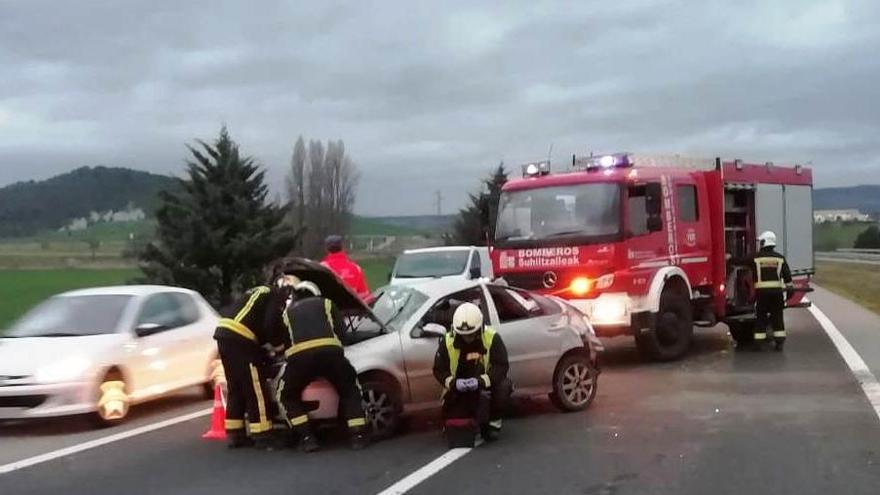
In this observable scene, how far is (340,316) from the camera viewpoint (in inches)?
389

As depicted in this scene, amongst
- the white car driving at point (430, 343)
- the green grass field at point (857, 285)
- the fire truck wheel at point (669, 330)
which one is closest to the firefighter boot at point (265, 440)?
the white car driving at point (430, 343)

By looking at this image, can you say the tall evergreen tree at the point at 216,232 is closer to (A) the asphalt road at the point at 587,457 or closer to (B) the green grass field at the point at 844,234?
(A) the asphalt road at the point at 587,457

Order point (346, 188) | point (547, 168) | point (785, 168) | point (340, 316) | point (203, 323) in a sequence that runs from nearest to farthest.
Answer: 1. point (340, 316)
2. point (203, 323)
3. point (547, 168)
4. point (785, 168)
5. point (346, 188)

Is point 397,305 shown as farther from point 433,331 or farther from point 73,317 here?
point 73,317

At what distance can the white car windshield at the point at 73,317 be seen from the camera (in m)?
11.7

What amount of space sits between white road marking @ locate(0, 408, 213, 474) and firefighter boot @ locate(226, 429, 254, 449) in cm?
129

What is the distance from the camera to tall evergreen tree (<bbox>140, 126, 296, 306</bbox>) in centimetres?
2772

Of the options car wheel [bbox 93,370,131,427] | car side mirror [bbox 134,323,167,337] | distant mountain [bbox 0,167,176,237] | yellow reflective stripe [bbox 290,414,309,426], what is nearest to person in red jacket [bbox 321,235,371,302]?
car side mirror [bbox 134,323,167,337]

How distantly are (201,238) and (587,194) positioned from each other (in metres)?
15.1

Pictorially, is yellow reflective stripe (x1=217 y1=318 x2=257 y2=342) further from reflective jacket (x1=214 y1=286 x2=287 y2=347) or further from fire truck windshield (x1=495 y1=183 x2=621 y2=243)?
fire truck windshield (x1=495 y1=183 x2=621 y2=243)

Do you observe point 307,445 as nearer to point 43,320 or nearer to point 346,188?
point 43,320

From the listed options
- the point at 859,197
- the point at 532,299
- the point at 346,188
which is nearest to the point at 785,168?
the point at 532,299

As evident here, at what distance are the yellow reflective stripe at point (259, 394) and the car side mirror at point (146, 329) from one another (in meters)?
2.74

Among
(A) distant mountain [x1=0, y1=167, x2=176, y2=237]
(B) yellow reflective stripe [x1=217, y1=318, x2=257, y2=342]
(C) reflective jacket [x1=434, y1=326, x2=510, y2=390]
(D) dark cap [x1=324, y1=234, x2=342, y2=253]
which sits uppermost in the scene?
(A) distant mountain [x1=0, y1=167, x2=176, y2=237]
